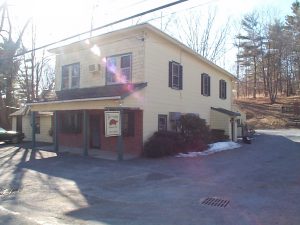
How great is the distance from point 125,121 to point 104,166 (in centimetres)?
439

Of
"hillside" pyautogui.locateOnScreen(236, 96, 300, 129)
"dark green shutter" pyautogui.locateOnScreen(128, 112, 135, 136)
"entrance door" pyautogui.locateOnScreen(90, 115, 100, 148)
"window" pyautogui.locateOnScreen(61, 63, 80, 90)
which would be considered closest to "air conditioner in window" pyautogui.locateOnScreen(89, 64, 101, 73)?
"window" pyautogui.locateOnScreen(61, 63, 80, 90)

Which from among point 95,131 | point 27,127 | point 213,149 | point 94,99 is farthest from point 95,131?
point 27,127

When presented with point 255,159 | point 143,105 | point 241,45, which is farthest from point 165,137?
point 241,45

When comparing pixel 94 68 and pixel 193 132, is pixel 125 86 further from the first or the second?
pixel 193 132

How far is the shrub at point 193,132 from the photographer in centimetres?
1839

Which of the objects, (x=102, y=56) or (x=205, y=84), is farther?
(x=205, y=84)

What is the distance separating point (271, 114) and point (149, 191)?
41418 mm

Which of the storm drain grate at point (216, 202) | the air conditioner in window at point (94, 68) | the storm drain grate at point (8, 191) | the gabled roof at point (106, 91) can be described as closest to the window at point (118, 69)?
the gabled roof at point (106, 91)

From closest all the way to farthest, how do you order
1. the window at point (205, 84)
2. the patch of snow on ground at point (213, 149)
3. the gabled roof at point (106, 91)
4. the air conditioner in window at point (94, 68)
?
1. the gabled roof at point (106, 91)
2. the patch of snow on ground at point (213, 149)
3. the air conditioner in window at point (94, 68)
4. the window at point (205, 84)

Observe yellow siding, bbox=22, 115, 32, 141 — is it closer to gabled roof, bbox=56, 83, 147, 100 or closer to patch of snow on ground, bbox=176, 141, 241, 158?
gabled roof, bbox=56, 83, 147, 100

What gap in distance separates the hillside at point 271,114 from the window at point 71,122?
27103 millimetres

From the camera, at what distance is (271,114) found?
47625mm

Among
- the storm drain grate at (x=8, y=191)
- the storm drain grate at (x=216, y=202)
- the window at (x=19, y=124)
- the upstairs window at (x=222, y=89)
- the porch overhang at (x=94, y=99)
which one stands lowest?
the storm drain grate at (x=8, y=191)

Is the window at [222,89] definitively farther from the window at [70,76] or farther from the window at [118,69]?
the window at [70,76]
